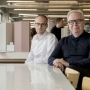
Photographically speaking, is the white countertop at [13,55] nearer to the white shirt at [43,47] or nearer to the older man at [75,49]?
the white shirt at [43,47]

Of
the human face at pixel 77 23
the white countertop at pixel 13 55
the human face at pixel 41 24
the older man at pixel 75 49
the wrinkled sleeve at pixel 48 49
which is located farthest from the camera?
the white countertop at pixel 13 55

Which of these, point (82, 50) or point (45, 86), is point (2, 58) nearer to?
point (82, 50)

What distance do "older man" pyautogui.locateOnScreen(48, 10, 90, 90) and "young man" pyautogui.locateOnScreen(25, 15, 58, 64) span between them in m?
0.36

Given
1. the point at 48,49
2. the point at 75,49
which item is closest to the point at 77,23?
the point at 75,49

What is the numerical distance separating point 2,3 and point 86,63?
5.63 meters

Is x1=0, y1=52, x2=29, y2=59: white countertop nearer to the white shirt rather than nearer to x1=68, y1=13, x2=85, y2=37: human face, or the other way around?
the white shirt

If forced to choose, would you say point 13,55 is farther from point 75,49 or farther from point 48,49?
point 75,49

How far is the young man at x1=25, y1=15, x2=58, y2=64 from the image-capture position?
295cm

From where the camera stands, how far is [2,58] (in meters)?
3.73

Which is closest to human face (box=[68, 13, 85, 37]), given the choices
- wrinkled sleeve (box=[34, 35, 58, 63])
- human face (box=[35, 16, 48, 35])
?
wrinkled sleeve (box=[34, 35, 58, 63])

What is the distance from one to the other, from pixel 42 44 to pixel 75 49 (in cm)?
67

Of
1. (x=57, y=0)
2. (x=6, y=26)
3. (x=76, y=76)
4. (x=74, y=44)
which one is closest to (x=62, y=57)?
(x=74, y=44)

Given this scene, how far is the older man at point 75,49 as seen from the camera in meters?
2.34

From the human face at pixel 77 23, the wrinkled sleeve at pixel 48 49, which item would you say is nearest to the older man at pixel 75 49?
the human face at pixel 77 23
